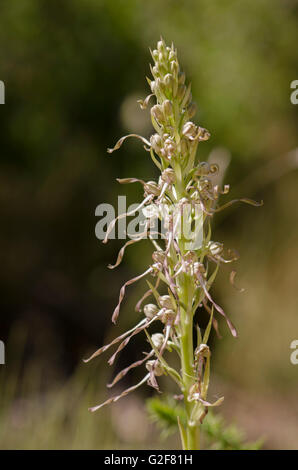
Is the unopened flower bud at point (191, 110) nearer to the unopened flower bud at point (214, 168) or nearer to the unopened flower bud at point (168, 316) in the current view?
the unopened flower bud at point (214, 168)

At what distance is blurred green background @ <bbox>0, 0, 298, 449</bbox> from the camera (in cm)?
451

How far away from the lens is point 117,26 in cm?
484

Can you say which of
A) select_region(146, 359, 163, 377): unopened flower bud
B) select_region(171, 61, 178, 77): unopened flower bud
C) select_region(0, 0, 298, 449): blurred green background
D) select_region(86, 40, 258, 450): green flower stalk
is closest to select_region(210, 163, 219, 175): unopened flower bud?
select_region(86, 40, 258, 450): green flower stalk

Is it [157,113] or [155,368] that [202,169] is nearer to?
[157,113]

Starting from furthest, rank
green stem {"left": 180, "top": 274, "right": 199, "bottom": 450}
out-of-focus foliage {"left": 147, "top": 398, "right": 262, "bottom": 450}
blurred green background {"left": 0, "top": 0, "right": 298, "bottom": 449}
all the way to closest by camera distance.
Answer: blurred green background {"left": 0, "top": 0, "right": 298, "bottom": 449}, out-of-focus foliage {"left": 147, "top": 398, "right": 262, "bottom": 450}, green stem {"left": 180, "top": 274, "right": 199, "bottom": 450}

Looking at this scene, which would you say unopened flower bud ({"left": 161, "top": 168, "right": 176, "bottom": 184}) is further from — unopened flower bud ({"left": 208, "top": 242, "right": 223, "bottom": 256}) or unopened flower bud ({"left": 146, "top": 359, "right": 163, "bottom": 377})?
unopened flower bud ({"left": 146, "top": 359, "right": 163, "bottom": 377})

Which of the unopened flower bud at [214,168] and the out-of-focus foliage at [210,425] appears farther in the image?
the out-of-focus foliage at [210,425]

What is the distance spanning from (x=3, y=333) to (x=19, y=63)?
255cm

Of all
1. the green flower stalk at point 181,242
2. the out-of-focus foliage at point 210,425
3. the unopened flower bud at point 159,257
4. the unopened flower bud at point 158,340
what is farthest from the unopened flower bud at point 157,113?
the out-of-focus foliage at point 210,425

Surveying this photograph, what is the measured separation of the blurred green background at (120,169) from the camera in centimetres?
451

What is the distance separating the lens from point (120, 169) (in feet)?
16.5

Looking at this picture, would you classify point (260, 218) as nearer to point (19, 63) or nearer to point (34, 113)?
point (34, 113)

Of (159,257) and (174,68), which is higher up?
(174,68)

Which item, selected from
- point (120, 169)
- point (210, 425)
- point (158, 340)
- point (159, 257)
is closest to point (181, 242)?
point (159, 257)
